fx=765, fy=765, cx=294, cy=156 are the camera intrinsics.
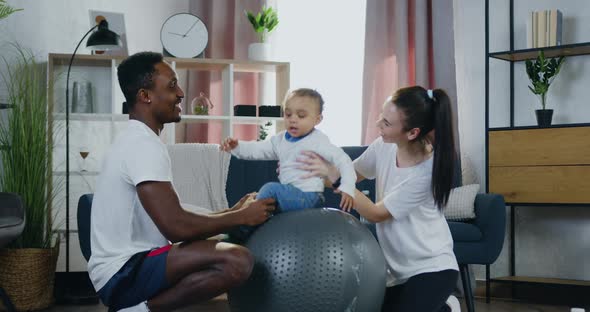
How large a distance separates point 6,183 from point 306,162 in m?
2.40

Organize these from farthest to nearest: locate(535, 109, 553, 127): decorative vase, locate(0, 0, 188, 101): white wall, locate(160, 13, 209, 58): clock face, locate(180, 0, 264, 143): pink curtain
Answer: locate(180, 0, 264, 143): pink curtain → locate(160, 13, 209, 58): clock face → locate(0, 0, 188, 101): white wall → locate(535, 109, 553, 127): decorative vase

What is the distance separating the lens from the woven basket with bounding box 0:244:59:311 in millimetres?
4184

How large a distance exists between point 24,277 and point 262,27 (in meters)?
2.30

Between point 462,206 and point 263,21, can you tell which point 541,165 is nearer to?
point 462,206

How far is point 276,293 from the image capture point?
91.1 inches

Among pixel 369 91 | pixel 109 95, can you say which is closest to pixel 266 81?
pixel 369 91

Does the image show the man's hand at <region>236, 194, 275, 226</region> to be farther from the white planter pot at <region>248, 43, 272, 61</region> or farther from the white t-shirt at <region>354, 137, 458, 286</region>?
the white planter pot at <region>248, 43, 272, 61</region>

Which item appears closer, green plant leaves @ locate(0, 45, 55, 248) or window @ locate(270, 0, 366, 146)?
green plant leaves @ locate(0, 45, 55, 248)

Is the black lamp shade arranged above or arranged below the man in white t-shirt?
above

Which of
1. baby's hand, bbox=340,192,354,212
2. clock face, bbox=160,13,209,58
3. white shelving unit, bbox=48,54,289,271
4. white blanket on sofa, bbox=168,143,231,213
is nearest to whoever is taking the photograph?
baby's hand, bbox=340,192,354,212

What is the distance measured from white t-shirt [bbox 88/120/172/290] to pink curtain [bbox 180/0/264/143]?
10.2ft

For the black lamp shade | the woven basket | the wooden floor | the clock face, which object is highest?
the clock face

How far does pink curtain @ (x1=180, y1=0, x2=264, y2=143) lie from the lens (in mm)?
5590

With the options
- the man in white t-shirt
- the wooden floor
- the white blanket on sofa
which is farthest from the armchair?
Answer: the man in white t-shirt
